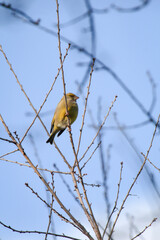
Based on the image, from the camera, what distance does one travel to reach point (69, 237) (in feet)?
9.68

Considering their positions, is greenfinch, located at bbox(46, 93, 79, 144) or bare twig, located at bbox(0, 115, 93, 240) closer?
bare twig, located at bbox(0, 115, 93, 240)

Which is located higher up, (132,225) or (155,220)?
(132,225)

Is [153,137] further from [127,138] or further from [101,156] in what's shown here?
[101,156]

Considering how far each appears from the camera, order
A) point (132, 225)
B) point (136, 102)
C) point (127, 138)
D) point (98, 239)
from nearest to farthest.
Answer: point (136, 102)
point (98, 239)
point (127, 138)
point (132, 225)

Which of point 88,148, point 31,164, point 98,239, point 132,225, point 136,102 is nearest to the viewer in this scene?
point 136,102

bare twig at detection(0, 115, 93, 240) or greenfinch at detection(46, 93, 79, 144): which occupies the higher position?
greenfinch at detection(46, 93, 79, 144)

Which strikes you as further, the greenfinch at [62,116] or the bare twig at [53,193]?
the greenfinch at [62,116]

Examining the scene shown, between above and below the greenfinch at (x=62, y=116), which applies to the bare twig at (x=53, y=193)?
below

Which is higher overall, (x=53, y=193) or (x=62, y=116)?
(x=62, y=116)

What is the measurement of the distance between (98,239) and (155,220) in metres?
0.63

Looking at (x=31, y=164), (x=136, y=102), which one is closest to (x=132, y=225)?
(x=31, y=164)

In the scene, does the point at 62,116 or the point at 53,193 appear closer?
the point at 53,193

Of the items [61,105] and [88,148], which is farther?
[61,105]

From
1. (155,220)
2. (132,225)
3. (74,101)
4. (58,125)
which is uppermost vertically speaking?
(74,101)
